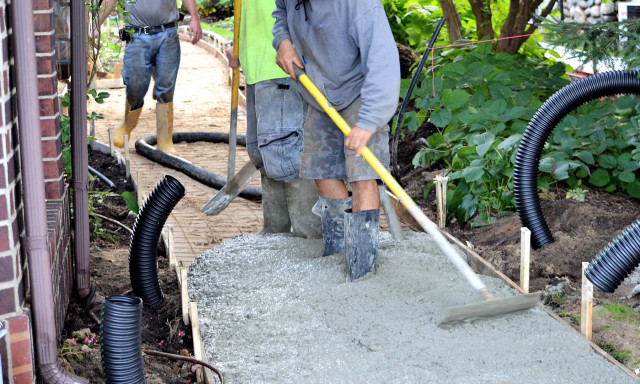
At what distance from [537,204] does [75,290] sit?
2.57 meters

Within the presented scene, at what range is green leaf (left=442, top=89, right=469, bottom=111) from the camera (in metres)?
6.34

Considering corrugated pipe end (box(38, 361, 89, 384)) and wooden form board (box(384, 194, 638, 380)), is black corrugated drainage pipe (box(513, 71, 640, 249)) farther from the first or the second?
corrugated pipe end (box(38, 361, 89, 384))

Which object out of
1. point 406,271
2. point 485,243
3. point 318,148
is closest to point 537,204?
point 485,243

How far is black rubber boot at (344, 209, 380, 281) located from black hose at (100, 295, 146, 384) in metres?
1.55

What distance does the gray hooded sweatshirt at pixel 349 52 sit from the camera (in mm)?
3932

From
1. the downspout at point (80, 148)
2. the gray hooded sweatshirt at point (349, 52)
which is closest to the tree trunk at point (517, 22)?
the gray hooded sweatshirt at point (349, 52)

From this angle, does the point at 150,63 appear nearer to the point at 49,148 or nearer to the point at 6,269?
the point at 49,148

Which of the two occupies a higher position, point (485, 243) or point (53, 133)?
point (53, 133)

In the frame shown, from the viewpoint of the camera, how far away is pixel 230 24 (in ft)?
64.3

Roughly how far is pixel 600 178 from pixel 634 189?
0.22 m

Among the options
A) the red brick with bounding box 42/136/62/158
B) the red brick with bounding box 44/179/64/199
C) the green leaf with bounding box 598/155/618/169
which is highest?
the red brick with bounding box 42/136/62/158

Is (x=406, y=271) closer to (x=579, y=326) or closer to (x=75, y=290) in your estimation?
(x=579, y=326)

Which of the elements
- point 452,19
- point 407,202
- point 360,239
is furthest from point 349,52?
point 452,19

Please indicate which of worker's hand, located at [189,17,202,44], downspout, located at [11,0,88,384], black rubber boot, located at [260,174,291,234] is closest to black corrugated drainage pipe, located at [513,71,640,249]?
black rubber boot, located at [260,174,291,234]
